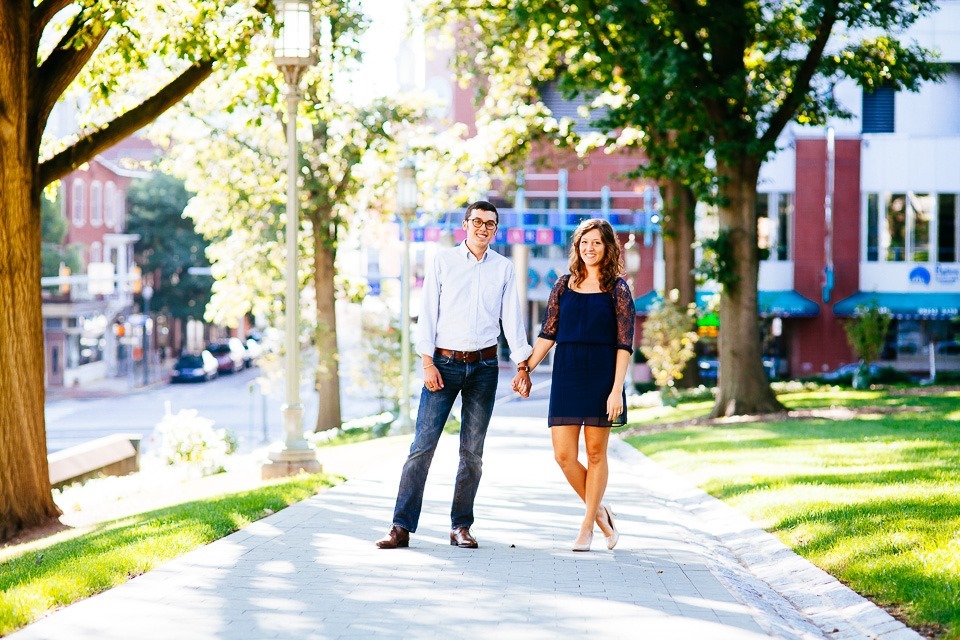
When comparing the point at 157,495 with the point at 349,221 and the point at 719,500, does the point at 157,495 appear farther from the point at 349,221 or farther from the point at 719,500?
the point at 349,221

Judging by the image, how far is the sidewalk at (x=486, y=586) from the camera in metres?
5.55

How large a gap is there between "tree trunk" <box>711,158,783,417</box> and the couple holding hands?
1306 centimetres

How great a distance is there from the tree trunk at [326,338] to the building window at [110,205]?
3798 cm

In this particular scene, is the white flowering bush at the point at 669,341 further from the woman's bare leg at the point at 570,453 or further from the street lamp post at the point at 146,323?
the street lamp post at the point at 146,323

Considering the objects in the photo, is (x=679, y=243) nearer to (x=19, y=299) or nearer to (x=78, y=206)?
(x=19, y=299)

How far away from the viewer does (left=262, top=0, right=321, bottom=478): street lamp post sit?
1337 cm

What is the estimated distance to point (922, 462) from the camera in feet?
37.7

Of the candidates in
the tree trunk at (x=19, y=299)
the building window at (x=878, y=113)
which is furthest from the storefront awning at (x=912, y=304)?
the tree trunk at (x=19, y=299)

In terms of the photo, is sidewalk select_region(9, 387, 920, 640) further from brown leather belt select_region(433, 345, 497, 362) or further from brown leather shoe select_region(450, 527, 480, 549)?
brown leather belt select_region(433, 345, 497, 362)

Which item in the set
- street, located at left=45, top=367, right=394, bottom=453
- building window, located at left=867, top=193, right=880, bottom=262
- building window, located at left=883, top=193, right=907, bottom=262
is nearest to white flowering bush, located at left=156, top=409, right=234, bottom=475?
street, located at left=45, top=367, right=394, bottom=453

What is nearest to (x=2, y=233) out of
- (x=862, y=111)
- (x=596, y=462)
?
(x=596, y=462)

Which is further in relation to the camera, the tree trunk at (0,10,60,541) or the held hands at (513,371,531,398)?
the tree trunk at (0,10,60,541)

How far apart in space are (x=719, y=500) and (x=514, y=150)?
16.5 metres

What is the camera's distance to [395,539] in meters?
7.75
